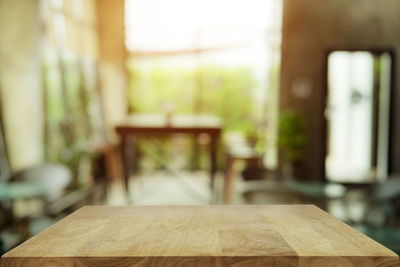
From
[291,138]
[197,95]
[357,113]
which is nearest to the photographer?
[291,138]

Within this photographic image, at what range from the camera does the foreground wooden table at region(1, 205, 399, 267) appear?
76 centimetres

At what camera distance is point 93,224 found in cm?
95

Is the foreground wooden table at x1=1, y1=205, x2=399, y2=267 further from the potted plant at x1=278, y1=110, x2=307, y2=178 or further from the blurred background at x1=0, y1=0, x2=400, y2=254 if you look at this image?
the potted plant at x1=278, y1=110, x2=307, y2=178

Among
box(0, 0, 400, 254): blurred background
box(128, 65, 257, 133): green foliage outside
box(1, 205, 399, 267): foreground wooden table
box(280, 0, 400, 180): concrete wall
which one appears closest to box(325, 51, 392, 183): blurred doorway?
box(0, 0, 400, 254): blurred background

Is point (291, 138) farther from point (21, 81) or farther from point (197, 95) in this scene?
point (21, 81)

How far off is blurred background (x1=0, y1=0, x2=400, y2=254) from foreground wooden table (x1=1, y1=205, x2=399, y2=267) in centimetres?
361

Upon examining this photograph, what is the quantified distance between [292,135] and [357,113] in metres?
1.15

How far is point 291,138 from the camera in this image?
21.2ft

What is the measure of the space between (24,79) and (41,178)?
1937mm

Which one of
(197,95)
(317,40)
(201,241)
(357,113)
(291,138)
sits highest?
(317,40)

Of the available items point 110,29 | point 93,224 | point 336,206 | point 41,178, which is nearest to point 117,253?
point 93,224

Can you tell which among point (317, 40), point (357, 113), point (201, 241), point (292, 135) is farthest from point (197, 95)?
point (201, 241)

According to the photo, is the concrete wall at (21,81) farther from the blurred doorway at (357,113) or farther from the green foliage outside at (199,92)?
the blurred doorway at (357,113)

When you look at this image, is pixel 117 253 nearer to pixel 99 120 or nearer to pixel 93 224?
pixel 93 224
